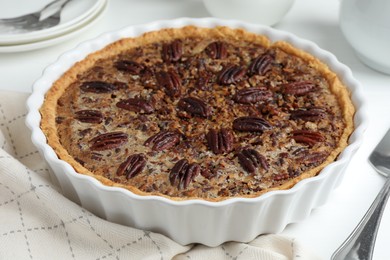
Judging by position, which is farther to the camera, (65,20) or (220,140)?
(65,20)

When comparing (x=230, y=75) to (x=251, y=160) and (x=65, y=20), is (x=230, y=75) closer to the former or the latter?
(x=251, y=160)

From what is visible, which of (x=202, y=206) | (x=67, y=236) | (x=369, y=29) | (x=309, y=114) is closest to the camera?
(x=202, y=206)

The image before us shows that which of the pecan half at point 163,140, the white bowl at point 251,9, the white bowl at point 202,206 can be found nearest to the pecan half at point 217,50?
the white bowl at point 251,9

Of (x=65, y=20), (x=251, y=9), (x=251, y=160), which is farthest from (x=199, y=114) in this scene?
(x=65, y=20)

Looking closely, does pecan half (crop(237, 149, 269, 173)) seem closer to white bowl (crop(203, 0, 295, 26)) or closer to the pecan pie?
the pecan pie

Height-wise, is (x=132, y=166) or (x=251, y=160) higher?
(x=251, y=160)
